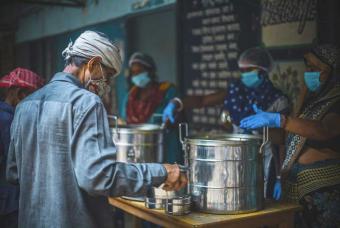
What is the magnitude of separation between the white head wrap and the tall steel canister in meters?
0.59

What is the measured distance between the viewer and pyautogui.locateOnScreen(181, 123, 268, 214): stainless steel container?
2303 mm

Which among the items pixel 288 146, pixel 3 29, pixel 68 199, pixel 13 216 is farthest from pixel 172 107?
pixel 3 29

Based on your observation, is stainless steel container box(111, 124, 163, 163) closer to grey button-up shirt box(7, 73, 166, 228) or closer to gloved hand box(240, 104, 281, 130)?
gloved hand box(240, 104, 281, 130)

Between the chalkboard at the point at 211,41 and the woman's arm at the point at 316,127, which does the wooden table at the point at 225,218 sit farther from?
the chalkboard at the point at 211,41

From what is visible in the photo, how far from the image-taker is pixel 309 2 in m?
3.61

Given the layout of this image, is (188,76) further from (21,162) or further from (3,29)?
(21,162)

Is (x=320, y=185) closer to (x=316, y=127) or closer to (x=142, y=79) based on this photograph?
(x=316, y=127)

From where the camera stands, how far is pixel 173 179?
218cm

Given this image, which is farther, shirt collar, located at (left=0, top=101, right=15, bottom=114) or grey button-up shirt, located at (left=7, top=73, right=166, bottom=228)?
shirt collar, located at (left=0, top=101, right=15, bottom=114)

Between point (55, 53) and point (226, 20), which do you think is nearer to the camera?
point (226, 20)

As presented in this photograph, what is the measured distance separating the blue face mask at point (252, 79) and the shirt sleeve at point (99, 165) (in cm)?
174

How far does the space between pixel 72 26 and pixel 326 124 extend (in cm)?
421

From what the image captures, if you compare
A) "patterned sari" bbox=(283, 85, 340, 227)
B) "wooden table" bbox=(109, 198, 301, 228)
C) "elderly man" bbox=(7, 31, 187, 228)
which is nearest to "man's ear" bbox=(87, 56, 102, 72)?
"elderly man" bbox=(7, 31, 187, 228)

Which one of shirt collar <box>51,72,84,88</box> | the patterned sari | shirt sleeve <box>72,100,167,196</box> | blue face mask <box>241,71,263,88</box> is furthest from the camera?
blue face mask <box>241,71,263,88</box>
